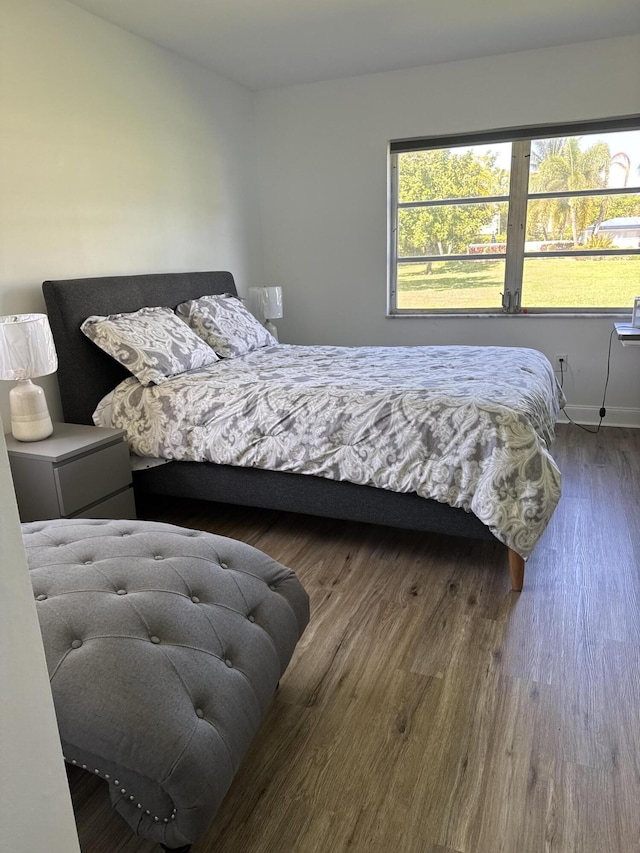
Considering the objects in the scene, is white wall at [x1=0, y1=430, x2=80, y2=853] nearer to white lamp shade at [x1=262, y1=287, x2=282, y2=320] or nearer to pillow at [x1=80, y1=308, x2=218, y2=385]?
pillow at [x1=80, y1=308, x2=218, y2=385]

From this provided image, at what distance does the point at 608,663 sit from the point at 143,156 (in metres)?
3.49

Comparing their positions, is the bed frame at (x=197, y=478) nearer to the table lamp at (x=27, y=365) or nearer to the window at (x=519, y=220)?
the table lamp at (x=27, y=365)

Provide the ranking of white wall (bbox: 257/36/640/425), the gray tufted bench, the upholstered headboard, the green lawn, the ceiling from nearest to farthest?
the gray tufted bench
the upholstered headboard
the ceiling
white wall (bbox: 257/36/640/425)
the green lawn

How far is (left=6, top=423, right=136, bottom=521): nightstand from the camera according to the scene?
231 centimetres

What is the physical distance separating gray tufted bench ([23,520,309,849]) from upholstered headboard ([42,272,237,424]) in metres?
1.42

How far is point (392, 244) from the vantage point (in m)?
4.56

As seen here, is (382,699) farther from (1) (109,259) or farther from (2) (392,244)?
(2) (392,244)

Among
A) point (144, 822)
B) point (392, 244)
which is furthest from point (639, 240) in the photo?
point (144, 822)

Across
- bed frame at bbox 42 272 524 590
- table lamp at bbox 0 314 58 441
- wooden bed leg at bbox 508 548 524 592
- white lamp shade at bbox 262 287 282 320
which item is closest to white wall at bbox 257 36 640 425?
white lamp shade at bbox 262 287 282 320

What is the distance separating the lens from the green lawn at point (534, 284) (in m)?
4.07

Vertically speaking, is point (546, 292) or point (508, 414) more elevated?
point (546, 292)

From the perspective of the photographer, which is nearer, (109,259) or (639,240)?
(109,259)

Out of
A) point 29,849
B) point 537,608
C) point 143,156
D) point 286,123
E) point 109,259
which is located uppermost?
point 286,123

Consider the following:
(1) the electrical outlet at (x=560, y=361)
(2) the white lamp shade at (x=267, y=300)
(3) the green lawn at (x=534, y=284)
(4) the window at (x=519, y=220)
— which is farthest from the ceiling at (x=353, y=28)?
(1) the electrical outlet at (x=560, y=361)
